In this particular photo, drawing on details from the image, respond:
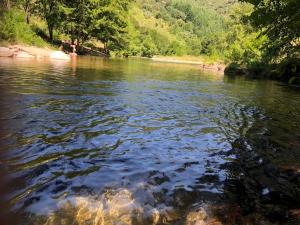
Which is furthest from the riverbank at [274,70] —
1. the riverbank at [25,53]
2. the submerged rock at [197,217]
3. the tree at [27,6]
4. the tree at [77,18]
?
the tree at [27,6]

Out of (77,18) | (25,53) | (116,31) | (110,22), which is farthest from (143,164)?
(116,31)

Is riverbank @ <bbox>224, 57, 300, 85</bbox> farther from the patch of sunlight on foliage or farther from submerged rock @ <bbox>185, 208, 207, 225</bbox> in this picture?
submerged rock @ <bbox>185, 208, 207, 225</bbox>

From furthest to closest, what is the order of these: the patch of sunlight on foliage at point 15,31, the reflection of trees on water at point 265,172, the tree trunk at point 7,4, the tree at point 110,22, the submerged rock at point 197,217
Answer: the tree at point 110,22, the tree trunk at point 7,4, the patch of sunlight on foliage at point 15,31, the reflection of trees on water at point 265,172, the submerged rock at point 197,217

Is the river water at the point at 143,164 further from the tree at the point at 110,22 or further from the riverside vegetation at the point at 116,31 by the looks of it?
the tree at the point at 110,22

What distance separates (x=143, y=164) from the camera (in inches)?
257

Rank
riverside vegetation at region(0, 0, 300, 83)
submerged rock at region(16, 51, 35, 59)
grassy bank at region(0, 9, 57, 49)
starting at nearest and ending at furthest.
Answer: riverside vegetation at region(0, 0, 300, 83)
submerged rock at region(16, 51, 35, 59)
grassy bank at region(0, 9, 57, 49)

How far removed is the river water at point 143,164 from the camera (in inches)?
186

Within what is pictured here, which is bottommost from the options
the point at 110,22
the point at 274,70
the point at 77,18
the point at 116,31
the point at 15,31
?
the point at 274,70

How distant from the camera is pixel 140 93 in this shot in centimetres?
1623

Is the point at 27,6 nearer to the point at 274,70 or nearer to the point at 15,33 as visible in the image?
the point at 15,33

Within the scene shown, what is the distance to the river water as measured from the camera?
4730 mm

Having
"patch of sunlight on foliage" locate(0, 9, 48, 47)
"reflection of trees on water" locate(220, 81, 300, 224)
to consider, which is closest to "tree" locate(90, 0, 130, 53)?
"patch of sunlight on foliage" locate(0, 9, 48, 47)

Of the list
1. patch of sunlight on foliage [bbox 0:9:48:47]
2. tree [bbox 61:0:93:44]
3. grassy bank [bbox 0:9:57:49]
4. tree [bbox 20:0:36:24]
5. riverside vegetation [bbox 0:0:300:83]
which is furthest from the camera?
tree [bbox 61:0:93:44]

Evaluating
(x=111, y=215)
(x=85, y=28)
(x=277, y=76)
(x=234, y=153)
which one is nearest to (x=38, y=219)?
(x=111, y=215)
